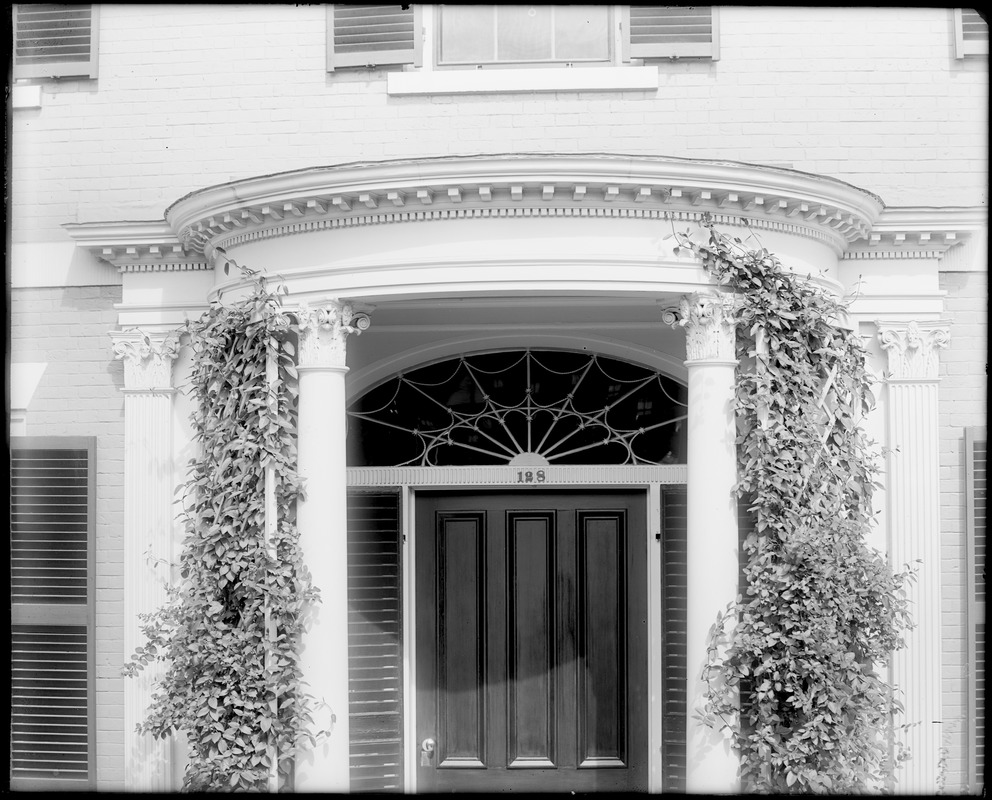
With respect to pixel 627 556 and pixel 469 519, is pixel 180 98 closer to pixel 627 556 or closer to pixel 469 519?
pixel 469 519

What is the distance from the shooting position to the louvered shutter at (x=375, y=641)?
7414mm

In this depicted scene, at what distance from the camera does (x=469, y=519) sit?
7.59 metres

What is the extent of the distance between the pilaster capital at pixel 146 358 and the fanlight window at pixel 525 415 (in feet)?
4.18

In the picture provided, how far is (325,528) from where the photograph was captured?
5992 millimetres

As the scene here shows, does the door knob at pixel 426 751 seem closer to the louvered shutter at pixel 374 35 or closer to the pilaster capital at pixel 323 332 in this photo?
the pilaster capital at pixel 323 332

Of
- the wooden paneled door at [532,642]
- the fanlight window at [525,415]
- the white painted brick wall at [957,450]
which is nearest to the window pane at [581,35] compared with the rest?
the fanlight window at [525,415]


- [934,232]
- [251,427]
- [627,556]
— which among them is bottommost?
[627,556]

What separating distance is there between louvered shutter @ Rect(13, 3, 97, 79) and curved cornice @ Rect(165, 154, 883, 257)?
77.5 inches

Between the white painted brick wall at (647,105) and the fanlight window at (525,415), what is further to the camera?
the fanlight window at (525,415)

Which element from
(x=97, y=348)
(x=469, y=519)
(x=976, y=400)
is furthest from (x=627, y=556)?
(x=97, y=348)

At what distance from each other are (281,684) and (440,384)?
2.48 meters

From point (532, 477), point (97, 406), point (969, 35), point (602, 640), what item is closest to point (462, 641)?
point (602, 640)

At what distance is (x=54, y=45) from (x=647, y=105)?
3987 mm

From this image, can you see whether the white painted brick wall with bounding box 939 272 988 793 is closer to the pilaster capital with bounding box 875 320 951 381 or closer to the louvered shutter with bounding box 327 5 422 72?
the pilaster capital with bounding box 875 320 951 381
